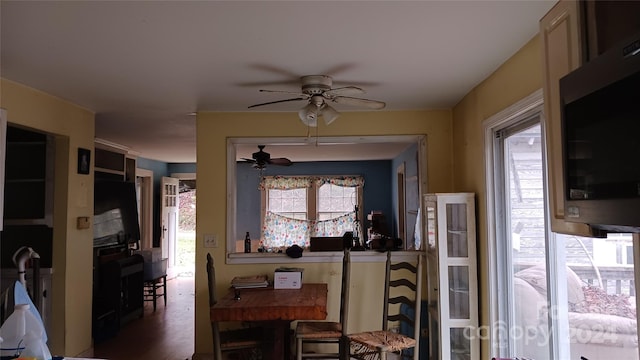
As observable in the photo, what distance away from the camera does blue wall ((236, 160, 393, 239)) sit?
8.41 m

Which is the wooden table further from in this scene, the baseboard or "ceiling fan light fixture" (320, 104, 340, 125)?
"ceiling fan light fixture" (320, 104, 340, 125)

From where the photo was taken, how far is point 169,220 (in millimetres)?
8242

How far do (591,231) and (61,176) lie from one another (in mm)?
3783

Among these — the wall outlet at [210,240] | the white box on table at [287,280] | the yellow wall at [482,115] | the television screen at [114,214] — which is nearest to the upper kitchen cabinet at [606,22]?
the yellow wall at [482,115]

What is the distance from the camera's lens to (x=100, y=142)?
5.55 metres

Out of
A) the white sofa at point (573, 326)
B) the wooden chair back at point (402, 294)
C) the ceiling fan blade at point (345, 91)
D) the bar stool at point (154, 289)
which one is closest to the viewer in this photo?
the white sofa at point (573, 326)

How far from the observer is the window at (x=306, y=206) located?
27.5 feet

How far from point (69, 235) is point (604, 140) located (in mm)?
Answer: 3822

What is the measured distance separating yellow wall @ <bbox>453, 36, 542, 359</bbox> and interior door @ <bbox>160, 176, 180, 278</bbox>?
19.6 feet

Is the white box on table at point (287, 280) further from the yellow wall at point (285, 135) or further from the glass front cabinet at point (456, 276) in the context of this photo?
the glass front cabinet at point (456, 276)

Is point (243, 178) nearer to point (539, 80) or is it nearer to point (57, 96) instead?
point (57, 96)

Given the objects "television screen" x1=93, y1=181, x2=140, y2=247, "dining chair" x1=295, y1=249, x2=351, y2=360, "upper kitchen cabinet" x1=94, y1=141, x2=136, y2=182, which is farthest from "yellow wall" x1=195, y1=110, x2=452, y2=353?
"upper kitchen cabinet" x1=94, y1=141, x2=136, y2=182

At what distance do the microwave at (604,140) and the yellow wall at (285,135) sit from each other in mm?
2702

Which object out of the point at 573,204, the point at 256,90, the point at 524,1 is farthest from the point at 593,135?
the point at 256,90
